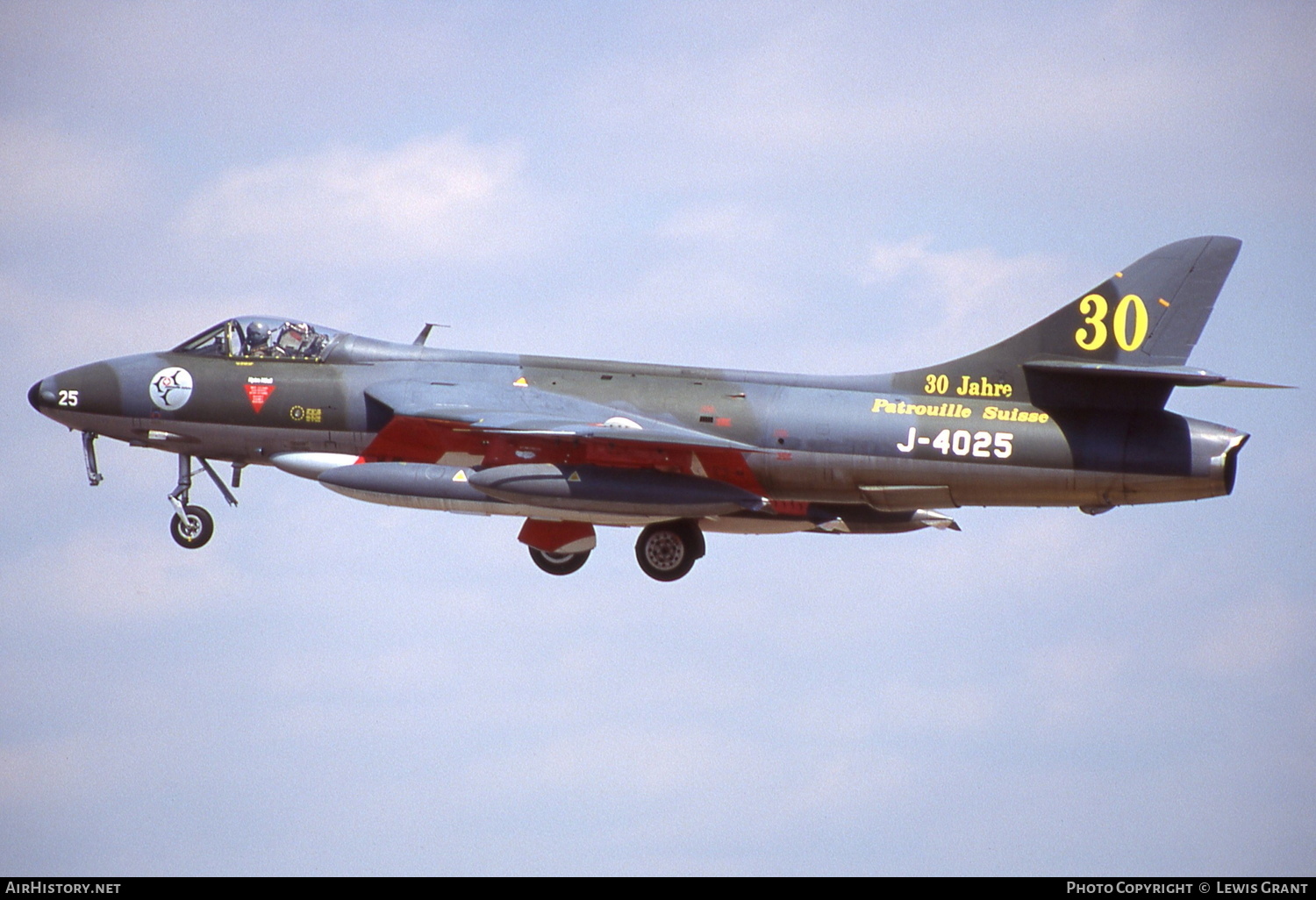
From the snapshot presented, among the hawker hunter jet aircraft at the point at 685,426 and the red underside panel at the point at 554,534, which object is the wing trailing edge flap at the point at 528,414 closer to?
the hawker hunter jet aircraft at the point at 685,426

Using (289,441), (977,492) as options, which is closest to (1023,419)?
(977,492)

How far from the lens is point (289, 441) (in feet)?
87.9

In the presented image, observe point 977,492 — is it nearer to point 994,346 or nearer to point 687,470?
point 994,346

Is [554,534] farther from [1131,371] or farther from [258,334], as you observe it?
[1131,371]

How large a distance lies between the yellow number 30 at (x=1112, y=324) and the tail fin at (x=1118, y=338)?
0.01 meters

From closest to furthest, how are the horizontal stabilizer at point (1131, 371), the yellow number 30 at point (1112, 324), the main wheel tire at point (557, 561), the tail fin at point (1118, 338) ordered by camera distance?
the horizontal stabilizer at point (1131, 371) → the tail fin at point (1118, 338) → the yellow number 30 at point (1112, 324) → the main wheel tire at point (557, 561)

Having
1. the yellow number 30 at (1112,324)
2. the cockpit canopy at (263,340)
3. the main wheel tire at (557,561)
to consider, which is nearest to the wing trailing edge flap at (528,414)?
the cockpit canopy at (263,340)

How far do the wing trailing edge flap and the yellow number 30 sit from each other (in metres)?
4.48

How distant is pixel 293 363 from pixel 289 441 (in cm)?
116

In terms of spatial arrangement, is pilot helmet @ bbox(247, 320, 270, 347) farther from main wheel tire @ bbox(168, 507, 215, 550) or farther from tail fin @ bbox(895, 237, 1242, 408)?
tail fin @ bbox(895, 237, 1242, 408)

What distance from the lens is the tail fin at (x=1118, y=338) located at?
23797 millimetres

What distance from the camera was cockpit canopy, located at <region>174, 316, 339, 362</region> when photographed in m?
27.2
